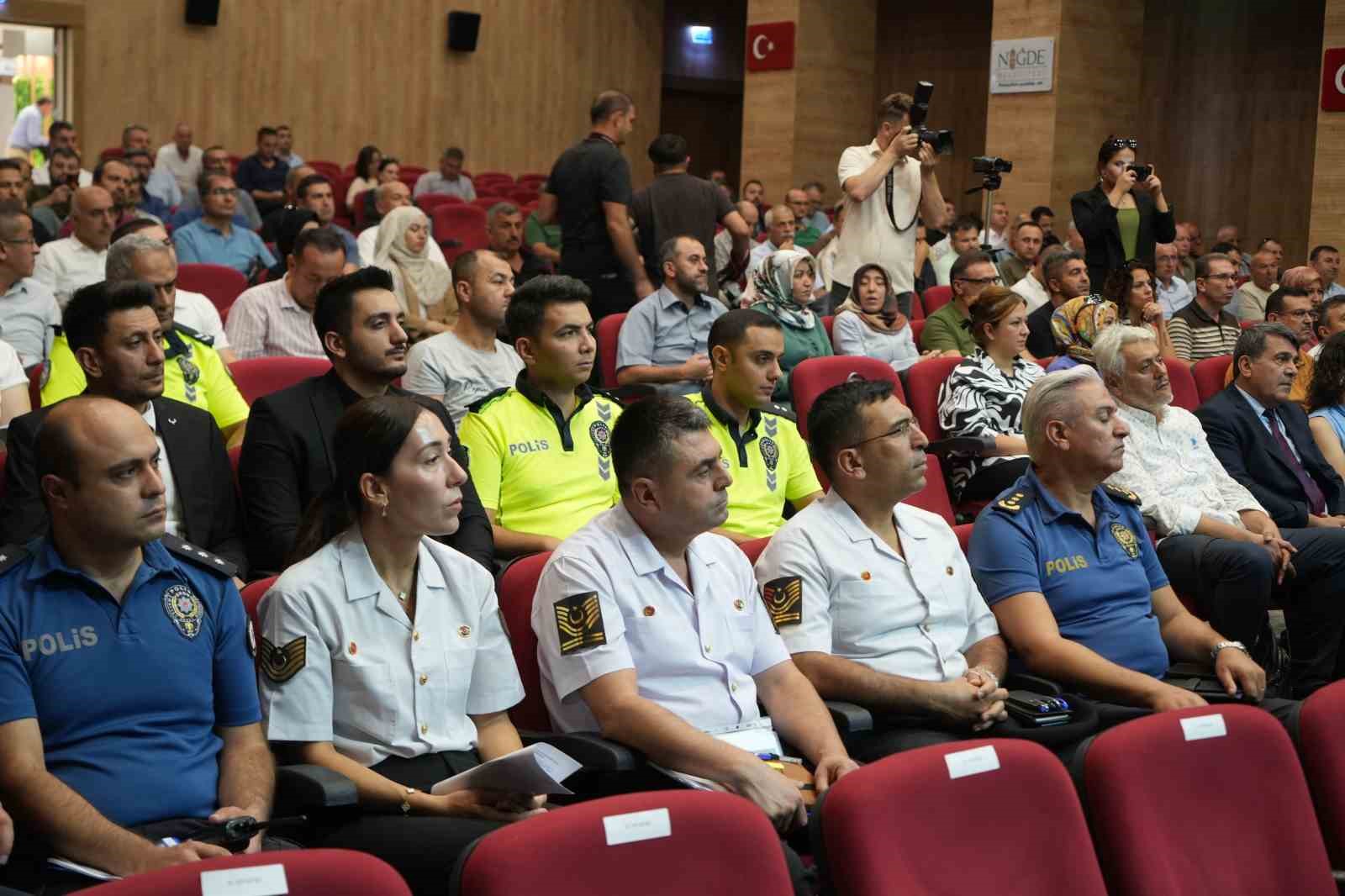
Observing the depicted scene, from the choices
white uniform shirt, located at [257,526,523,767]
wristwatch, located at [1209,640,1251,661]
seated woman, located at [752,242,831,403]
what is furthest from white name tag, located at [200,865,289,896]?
seated woman, located at [752,242,831,403]

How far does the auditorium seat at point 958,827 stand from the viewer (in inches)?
73.8

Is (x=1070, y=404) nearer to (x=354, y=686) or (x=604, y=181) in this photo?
(x=354, y=686)

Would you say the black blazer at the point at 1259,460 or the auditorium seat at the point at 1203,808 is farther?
the black blazer at the point at 1259,460

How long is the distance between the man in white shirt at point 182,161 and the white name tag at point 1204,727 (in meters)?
10.3

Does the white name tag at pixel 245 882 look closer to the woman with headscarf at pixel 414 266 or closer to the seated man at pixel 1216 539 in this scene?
the seated man at pixel 1216 539


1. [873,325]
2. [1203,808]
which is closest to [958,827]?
[1203,808]

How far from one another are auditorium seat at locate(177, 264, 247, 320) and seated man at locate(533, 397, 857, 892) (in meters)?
4.30

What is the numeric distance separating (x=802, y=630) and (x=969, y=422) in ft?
6.28

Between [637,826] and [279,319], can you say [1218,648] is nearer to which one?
[637,826]

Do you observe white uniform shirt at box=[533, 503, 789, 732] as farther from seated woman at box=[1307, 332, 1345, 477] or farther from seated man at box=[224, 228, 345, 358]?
seated woman at box=[1307, 332, 1345, 477]

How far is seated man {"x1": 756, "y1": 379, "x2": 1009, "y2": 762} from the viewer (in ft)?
9.07

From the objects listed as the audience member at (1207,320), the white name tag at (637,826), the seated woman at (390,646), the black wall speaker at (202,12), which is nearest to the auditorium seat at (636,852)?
the white name tag at (637,826)

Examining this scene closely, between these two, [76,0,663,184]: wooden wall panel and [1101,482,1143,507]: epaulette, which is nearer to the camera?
[1101,482,1143,507]: epaulette

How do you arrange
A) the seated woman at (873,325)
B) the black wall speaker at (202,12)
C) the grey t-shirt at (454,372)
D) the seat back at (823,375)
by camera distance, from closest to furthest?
1. the grey t-shirt at (454,372)
2. the seat back at (823,375)
3. the seated woman at (873,325)
4. the black wall speaker at (202,12)
